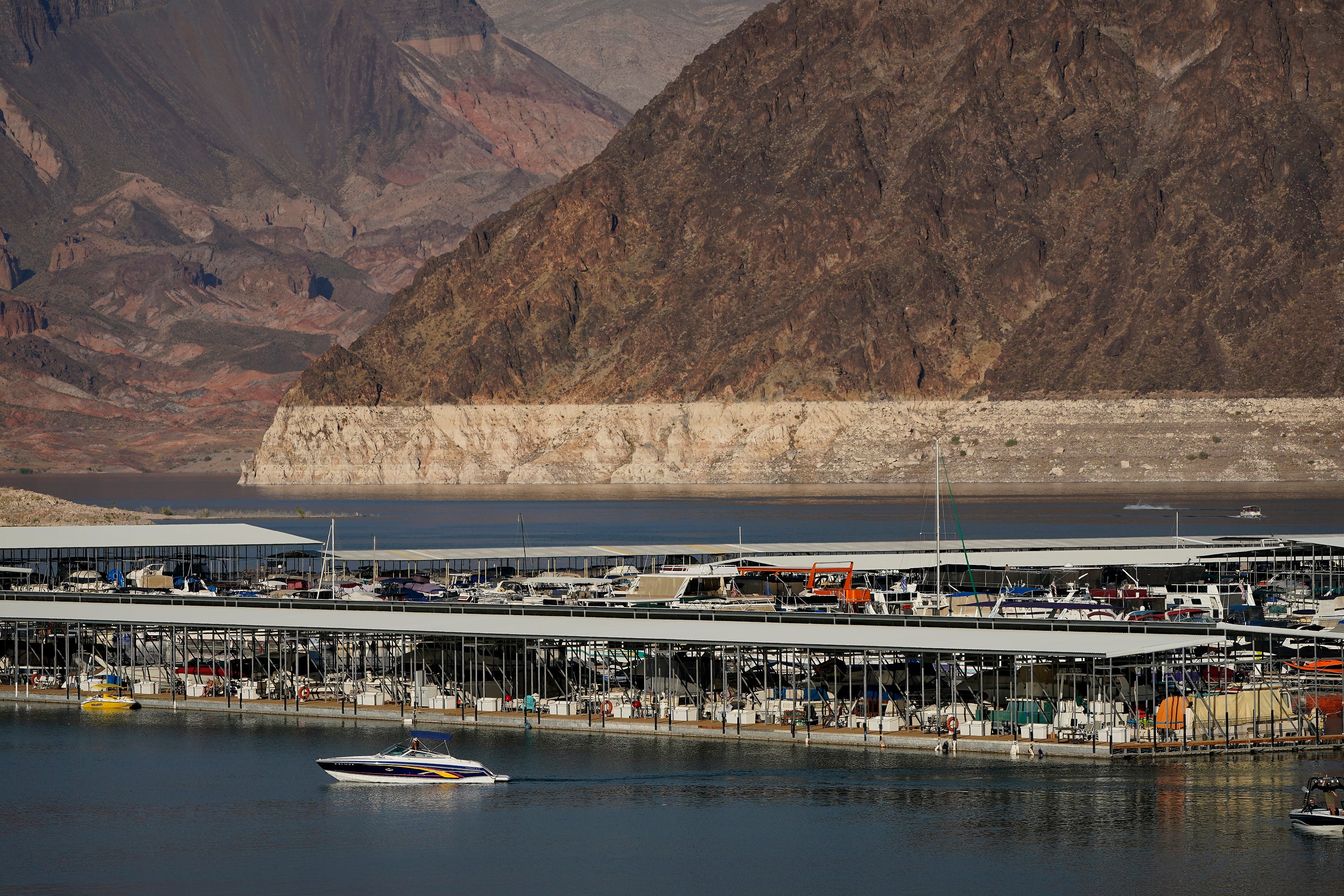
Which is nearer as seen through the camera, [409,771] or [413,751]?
[409,771]

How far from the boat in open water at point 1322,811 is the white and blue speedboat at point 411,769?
23158 millimetres

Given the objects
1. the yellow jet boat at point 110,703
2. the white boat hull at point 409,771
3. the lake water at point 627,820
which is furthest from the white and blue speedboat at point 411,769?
the yellow jet boat at point 110,703

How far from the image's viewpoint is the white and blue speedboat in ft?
212

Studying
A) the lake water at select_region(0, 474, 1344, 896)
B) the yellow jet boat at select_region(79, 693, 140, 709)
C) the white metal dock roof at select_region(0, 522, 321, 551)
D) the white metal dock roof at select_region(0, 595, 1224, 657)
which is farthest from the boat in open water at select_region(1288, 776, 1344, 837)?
the white metal dock roof at select_region(0, 522, 321, 551)

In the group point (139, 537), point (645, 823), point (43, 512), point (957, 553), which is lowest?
point (645, 823)

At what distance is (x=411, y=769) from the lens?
214 feet

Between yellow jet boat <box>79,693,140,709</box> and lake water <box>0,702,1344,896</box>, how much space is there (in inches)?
241

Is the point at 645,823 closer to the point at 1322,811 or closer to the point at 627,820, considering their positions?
the point at 627,820

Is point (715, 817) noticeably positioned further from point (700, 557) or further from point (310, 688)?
point (700, 557)

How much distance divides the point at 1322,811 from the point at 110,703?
142ft

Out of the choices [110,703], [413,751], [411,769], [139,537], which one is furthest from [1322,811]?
[139,537]

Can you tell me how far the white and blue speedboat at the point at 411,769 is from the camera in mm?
64750

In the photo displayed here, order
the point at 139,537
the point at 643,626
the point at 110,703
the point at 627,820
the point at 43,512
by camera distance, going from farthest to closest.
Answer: the point at 43,512
the point at 139,537
the point at 110,703
the point at 643,626
the point at 627,820

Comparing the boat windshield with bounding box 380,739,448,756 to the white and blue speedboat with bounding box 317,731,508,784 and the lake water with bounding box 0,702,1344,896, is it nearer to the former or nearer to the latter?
the white and blue speedboat with bounding box 317,731,508,784
